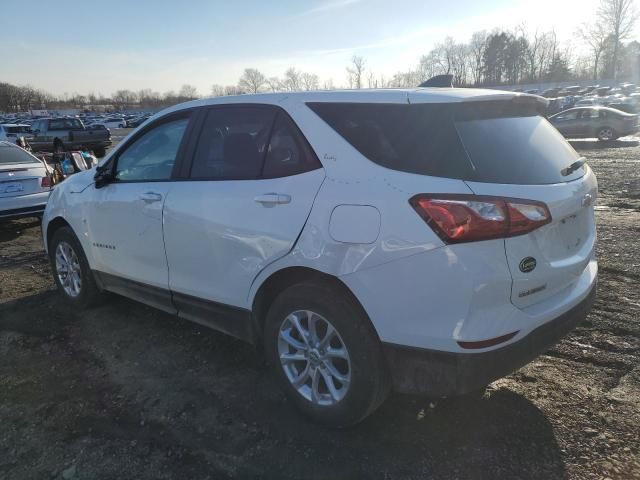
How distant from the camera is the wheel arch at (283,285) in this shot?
2568mm

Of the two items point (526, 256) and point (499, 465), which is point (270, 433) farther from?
point (526, 256)

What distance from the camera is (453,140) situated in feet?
7.87

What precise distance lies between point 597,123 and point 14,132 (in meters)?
28.5

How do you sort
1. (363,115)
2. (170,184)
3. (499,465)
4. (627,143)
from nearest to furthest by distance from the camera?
(499,465), (363,115), (170,184), (627,143)

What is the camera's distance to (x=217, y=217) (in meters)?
3.13

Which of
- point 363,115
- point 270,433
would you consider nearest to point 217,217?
point 363,115

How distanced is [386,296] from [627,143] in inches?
841

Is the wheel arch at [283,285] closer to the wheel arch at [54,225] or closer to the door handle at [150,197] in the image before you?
the door handle at [150,197]

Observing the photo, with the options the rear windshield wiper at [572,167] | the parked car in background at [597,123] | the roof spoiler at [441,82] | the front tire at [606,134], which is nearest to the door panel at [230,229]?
the rear windshield wiper at [572,167]

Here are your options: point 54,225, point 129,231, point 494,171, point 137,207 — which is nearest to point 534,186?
point 494,171

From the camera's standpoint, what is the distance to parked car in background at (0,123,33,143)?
25305mm

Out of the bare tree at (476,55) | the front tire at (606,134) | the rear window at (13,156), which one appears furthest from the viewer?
the bare tree at (476,55)

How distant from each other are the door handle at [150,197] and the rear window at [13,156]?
5.97m

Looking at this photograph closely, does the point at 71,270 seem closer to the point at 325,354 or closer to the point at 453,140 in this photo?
the point at 325,354
